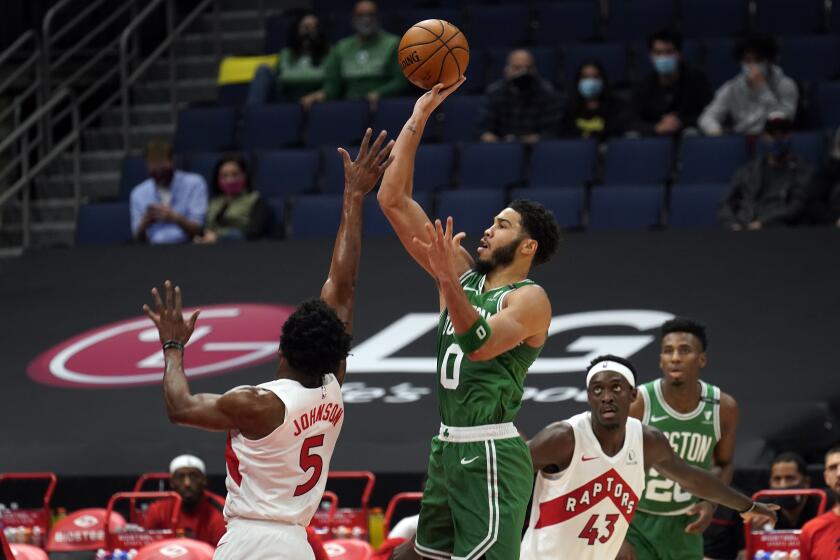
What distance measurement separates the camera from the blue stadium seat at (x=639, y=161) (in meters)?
11.6

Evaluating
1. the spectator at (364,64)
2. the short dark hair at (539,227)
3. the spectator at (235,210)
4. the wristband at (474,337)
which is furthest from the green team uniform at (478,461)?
the spectator at (364,64)

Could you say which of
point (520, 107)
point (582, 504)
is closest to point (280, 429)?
point (582, 504)

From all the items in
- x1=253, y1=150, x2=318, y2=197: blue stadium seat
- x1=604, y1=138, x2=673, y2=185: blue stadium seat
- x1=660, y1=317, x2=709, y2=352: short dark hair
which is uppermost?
x1=604, y1=138, x2=673, y2=185: blue stadium seat

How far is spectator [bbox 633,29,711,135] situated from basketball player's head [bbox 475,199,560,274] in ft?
21.3

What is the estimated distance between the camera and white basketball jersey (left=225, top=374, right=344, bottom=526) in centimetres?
506

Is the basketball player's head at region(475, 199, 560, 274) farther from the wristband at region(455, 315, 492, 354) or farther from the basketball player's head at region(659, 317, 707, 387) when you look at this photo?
the basketball player's head at region(659, 317, 707, 387)

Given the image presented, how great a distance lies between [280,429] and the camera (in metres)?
5.03

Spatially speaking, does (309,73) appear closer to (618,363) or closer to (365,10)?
(365,10)

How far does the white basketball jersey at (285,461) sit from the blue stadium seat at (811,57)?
326 inches

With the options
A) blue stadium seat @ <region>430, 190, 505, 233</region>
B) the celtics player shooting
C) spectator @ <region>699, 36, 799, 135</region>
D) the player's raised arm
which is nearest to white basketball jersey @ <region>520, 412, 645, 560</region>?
the celtics player shooting

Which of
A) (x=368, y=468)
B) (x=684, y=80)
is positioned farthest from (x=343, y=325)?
(x=684, y=80)

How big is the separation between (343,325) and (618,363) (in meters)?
1.78

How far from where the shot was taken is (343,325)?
5188mm

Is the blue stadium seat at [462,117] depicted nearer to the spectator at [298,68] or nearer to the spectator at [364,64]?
the spectator at [364,64]
